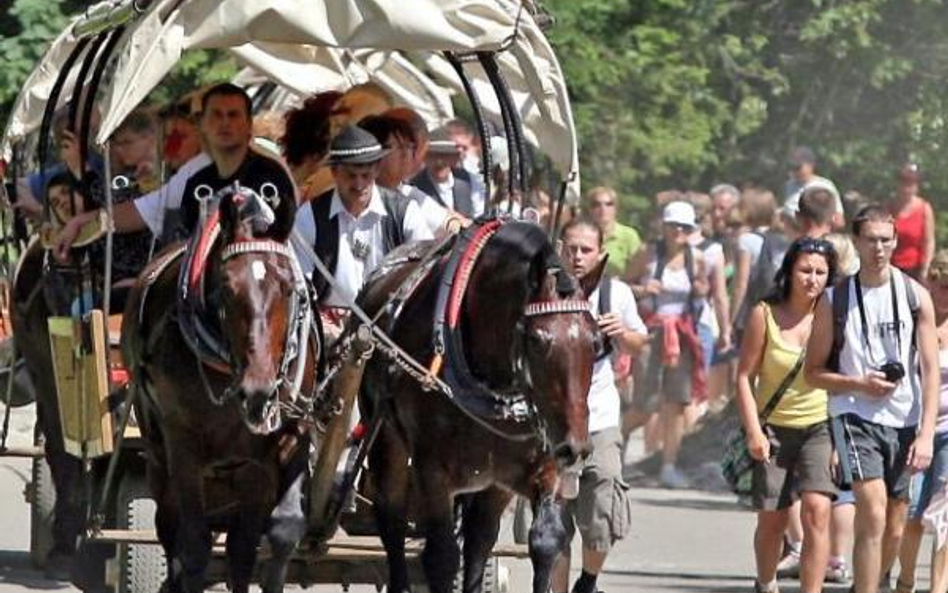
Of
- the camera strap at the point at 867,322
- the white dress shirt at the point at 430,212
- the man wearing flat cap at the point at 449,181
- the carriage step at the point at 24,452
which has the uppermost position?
the white dress shirt at the point at 430,212

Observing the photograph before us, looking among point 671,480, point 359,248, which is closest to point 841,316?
point 359,248

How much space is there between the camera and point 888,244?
42.2 feet

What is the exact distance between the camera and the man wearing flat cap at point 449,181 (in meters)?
14.6

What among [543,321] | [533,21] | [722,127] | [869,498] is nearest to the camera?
[543,321]

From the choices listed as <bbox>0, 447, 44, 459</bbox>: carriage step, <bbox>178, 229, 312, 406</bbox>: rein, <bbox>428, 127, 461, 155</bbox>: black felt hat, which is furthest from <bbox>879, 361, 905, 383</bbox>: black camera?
<bbox>0, 447, 44, 459</bbox>: carriage step

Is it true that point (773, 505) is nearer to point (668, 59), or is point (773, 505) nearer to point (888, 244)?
point (888, 244)

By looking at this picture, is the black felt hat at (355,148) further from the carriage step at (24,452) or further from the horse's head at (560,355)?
the carriage step at (24,452)

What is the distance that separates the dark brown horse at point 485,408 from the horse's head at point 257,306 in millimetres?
719

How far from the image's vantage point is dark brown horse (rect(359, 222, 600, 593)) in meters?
10.3

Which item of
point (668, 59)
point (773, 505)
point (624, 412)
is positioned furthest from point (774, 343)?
point (668, 59)

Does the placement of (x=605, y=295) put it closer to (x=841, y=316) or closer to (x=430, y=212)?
(x=841, y=316)

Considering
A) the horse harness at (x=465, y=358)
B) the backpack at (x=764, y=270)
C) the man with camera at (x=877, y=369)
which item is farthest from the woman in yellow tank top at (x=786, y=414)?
the backpack at (x=764, y=270)

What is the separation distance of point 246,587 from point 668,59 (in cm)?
1415

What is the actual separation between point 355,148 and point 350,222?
12.3 inches
